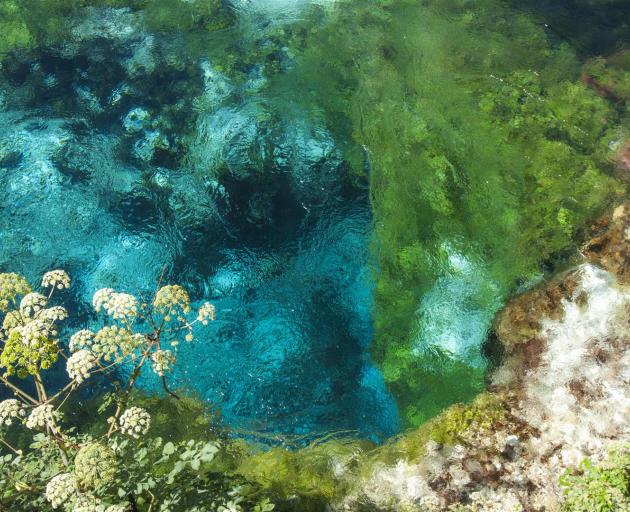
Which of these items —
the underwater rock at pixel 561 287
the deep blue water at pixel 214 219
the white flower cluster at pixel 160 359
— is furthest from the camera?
the deep blue water at pixel 214 219

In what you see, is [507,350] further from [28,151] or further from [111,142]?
[28,151]

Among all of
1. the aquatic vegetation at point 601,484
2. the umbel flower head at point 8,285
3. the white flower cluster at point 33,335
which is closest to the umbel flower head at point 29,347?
the white flower cluster at point 33,335

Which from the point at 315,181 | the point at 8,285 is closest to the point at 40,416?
the point at 8,285

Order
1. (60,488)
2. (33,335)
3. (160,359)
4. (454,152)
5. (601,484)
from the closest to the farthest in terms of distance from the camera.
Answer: (60,488), (33,335), (160,359), (601,484), (454,152)

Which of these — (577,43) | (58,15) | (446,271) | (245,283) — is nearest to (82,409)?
(245,283)

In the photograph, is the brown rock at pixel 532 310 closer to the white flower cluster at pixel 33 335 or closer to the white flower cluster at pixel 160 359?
the white flower cluster at pixel 160 359

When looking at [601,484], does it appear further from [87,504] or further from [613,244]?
[87,504]

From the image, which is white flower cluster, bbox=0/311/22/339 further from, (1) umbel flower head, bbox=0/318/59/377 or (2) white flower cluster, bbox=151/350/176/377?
(2) white flower cluster, bbox=151/350/176/377
